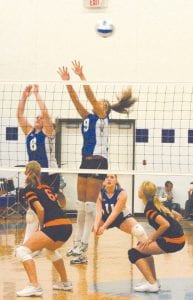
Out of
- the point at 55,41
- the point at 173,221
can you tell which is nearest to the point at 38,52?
the point at 55,41

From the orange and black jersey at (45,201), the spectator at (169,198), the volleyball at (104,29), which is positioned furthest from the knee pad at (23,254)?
the spectator at (169,198)

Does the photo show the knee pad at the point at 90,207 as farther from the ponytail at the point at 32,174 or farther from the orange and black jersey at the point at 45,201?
the ponytail at the point at 32,174

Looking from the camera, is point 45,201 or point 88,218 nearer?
point 45,201

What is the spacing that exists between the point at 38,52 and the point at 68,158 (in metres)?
2.83

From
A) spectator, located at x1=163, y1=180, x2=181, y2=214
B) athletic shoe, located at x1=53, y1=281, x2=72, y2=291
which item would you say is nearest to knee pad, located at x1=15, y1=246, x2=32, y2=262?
athletic shoe, located at x1=53, y1=281, x2=72, y2=291

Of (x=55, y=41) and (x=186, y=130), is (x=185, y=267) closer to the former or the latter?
(x=186, y=130)

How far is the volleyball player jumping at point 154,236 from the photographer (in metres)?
8.68

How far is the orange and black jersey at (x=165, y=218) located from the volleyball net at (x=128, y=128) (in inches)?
330

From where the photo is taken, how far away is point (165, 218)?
8.70 metres

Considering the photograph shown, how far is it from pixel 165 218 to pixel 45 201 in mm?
1481

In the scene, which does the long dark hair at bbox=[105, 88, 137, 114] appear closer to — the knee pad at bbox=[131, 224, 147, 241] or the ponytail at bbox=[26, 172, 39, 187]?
the knee pad at bbox=[131, 224, 147, 241]

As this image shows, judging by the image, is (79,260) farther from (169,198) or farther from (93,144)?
(169,198)

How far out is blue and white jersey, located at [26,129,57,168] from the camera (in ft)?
36.8

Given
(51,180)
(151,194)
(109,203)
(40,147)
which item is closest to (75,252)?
(51,180)
